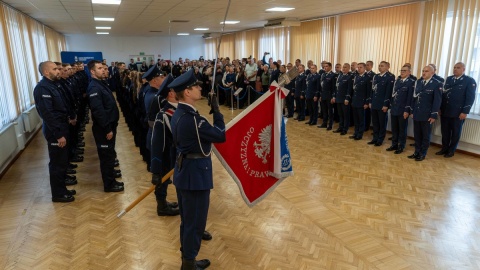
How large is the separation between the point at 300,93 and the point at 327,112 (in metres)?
1.13

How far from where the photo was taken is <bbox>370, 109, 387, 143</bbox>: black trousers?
22.4ft

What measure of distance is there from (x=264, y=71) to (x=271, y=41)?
149 inches

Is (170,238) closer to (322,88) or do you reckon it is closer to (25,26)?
(322,88)

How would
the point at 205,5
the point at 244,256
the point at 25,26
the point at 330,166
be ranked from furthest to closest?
the point at 25,26, the point at 205,5, the point at 330,166, the point at 244,256

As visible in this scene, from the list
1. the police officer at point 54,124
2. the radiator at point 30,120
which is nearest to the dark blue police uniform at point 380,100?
the police officer at point 54,124

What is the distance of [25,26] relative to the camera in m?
8.89

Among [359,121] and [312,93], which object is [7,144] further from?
[359,121]

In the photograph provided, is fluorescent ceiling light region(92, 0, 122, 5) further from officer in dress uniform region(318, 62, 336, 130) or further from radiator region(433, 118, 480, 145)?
radiator region(433, 118, 480, 145)

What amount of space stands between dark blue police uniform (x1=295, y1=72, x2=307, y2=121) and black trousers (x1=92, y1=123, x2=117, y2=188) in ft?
19.4

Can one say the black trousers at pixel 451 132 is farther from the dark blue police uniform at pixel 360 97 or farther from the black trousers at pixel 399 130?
the dark blue police uniform at pixel 360 97

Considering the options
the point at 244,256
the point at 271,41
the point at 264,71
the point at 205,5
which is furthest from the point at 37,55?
the point at 244,256

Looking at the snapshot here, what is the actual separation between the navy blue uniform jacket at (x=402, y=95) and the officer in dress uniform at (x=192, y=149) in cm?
488

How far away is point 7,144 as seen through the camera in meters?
5.71

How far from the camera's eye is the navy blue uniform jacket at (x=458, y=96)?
19.0 feet
